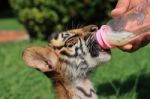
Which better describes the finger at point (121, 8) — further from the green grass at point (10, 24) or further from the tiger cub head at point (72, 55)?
the green grass at point (10, 24)

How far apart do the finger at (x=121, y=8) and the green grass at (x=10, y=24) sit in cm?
1485

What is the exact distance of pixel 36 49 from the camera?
560 centimetres

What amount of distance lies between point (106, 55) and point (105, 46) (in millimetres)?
107

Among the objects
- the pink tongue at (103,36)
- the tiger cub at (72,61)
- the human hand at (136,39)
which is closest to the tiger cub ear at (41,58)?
the tiger cub at (72,61)

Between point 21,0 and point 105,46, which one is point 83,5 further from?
point 105,46

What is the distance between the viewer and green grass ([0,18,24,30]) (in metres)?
21.0

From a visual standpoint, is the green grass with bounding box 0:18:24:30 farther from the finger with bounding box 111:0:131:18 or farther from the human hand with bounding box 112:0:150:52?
A: the human hand with bounding box 112:0:150:52

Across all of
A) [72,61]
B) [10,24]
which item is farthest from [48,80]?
[10,24]

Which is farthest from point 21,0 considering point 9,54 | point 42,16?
point 9,54

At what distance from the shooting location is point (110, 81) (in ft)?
25.3

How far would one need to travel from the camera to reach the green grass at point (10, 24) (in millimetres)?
21047

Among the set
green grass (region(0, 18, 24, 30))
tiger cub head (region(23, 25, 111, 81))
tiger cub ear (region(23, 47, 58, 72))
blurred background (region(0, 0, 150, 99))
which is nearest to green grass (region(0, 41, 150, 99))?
blurred background (region(0, 0, 150, 99))

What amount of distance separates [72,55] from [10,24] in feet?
54.8

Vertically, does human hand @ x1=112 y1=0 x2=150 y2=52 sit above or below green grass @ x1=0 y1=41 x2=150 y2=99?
above
